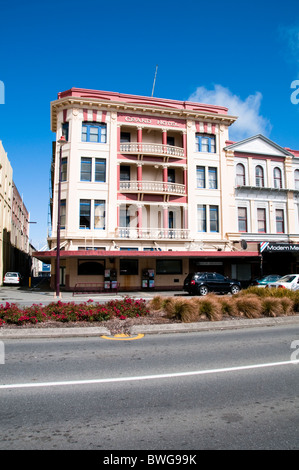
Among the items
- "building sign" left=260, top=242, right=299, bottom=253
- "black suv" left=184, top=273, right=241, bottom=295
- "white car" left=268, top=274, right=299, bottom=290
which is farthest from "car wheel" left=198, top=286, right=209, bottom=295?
"building sign" left=260, top=242, right=299, bottom=253

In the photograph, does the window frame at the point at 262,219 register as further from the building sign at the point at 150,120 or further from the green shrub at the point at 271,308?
the green shrub at the point at 271,308

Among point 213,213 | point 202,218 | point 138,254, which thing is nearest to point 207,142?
point 213,213

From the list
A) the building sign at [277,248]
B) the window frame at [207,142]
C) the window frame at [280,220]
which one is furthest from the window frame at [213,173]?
the building sign at [277,248]

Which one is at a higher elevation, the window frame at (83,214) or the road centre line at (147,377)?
the window frame at (83,214)

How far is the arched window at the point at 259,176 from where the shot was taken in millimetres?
32281

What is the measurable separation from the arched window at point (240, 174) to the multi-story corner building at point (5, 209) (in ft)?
80.6

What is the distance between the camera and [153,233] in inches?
1121

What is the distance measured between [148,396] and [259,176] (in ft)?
100

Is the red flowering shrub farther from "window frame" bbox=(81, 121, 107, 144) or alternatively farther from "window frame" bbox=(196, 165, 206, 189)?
"window frame" bbox=(196, 165, 206, 189)

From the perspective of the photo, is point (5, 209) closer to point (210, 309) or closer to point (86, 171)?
point (86, 171)

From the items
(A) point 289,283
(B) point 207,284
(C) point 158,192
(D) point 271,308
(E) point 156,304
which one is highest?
(C) point 158,192

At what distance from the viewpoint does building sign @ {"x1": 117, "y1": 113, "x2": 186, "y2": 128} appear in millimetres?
29188
